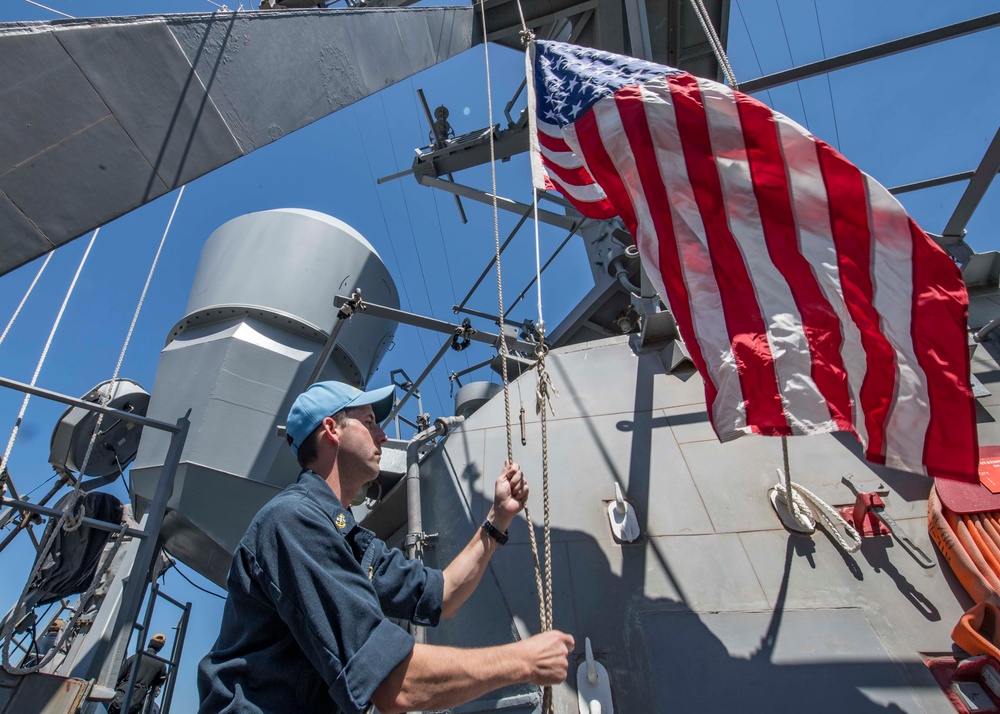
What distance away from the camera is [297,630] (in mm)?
1218

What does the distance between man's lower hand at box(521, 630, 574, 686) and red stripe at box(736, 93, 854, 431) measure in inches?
80.9

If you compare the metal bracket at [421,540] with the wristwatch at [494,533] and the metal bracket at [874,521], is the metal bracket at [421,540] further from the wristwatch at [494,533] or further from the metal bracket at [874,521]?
the metal bracket at [874,521]

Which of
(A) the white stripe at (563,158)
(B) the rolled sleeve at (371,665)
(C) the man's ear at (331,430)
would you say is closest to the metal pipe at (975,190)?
(A) the white stripe at (563,158)

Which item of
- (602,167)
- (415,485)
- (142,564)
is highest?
(602,167)

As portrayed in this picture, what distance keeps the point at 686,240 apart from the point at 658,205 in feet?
0.84

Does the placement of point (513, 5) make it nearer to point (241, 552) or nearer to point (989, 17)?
point (989, 17)

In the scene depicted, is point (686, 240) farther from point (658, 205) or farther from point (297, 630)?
point (297, 630)

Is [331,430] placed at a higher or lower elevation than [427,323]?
lower

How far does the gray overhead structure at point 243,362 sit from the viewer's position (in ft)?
19.6

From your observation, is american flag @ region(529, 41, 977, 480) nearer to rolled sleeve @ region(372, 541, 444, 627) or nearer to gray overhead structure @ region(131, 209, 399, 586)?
rolled sleeve @ region(372, 541, 444, 627)

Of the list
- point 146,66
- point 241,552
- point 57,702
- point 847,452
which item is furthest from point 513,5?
point 57,702

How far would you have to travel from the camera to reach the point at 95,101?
7.05 ft

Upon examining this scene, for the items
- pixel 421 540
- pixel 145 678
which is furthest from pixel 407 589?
pixel 145 678

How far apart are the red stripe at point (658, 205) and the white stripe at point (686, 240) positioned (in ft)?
0.07
